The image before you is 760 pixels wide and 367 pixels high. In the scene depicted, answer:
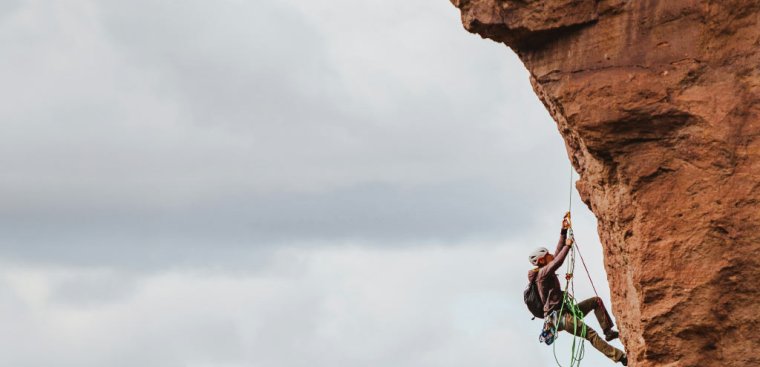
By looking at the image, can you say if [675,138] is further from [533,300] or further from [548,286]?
[533,300]

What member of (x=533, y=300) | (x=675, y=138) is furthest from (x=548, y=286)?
(x=675, y=138)

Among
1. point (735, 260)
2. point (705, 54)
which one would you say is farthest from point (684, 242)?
point (705, 54)

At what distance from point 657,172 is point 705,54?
71.2 inches

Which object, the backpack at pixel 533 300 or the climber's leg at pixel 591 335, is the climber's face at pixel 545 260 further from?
the climber's leg at pixel 591 335

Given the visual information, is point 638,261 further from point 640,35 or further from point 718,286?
point 640,35

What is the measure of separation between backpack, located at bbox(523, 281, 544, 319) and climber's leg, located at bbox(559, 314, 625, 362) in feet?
1.58

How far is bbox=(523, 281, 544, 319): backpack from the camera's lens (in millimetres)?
25469

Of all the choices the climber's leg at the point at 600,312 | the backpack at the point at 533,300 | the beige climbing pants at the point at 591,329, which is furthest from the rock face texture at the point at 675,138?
the backpack at the point at 533,300

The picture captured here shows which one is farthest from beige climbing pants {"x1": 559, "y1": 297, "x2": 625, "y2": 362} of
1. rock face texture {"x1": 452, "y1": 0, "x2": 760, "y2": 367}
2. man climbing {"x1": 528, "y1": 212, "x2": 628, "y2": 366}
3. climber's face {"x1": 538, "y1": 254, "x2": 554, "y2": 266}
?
rock face texture {"x1": 452, "y1": 0, "x2": 760, "y2": 367}

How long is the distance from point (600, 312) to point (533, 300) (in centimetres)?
119

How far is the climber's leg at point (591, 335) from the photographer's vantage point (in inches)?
974

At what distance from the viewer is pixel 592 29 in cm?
2106

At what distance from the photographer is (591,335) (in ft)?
82.5

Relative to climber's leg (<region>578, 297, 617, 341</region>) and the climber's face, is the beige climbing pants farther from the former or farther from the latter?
the climber's face
